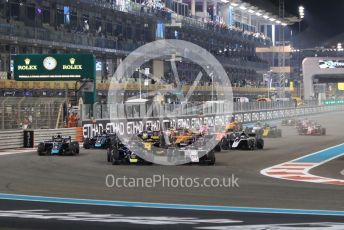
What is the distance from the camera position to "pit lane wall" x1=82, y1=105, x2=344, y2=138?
31.7 m

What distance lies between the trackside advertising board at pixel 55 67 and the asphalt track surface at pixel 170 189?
13.5 m

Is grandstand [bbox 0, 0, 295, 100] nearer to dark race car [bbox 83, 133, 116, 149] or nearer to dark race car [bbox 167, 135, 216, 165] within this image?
dark race car [bbox 83, 133, 116, 149]

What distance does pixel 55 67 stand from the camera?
34594mm

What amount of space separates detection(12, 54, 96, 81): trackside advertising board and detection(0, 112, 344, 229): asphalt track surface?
44.2 feet

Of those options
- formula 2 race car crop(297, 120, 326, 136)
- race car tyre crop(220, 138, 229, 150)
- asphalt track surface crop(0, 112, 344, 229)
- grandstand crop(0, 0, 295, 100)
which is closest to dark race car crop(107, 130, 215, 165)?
asphalt track surface crop(0, 112, 344, 229)

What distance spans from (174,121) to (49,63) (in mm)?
7477

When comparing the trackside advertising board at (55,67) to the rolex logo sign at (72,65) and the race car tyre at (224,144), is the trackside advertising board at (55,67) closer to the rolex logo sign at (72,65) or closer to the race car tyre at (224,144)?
the rolex logo sign at (72,65)

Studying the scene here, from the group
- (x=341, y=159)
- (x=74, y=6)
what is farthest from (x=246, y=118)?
(x=341, y=159)

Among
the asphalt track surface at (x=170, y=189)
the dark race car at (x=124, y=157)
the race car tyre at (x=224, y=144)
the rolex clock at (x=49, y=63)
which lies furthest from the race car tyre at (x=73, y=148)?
the rolex clock at (x=49, y=63)

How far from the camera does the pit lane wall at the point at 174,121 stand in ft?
104

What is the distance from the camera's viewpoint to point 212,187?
13.2 meters

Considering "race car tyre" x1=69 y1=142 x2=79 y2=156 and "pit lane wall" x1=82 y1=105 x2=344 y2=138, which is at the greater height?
"pit lane wall" x1=82 y1=105 x2=344 y2=138

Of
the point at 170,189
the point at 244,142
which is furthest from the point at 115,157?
the point at 244,142

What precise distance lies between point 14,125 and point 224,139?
931 cm
